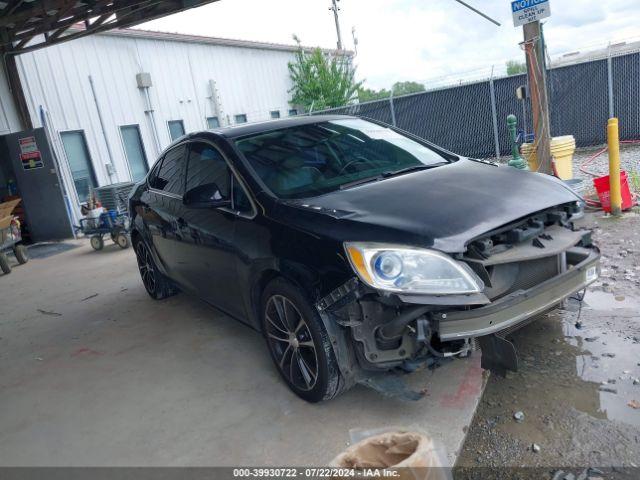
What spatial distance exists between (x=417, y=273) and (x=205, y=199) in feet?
5.31

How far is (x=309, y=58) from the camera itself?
1975cm

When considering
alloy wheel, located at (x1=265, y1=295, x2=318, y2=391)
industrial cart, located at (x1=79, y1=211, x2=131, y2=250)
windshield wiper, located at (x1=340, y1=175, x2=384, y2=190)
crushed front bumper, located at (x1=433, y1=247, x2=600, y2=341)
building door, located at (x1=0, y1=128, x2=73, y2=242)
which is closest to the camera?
crushed front bumper, located at (x1=433, y1=247, x2=600, y2=341)

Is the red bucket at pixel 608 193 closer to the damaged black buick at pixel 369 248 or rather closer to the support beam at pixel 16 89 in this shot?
the damaged black buick at pixel 369 248

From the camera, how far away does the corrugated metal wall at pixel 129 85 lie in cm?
1119

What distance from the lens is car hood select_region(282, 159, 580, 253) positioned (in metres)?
2.56

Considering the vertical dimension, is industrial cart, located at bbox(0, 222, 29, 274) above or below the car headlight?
below

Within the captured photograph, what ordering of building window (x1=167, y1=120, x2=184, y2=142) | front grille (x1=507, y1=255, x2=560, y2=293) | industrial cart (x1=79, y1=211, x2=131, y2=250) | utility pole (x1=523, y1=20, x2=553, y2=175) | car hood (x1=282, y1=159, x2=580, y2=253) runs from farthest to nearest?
building window (x1=167, y1=120, x2=184, y2=142) → industrial cart (x1=79, y1=211, x2=131, y2=250) → utility pole (x1=523, y1=20, x2=553, y2=175) → front grille (x1=507, y1=255, x2=560, y2=293) → car hood (x1=282, y1=159, x2=580, y2=253)

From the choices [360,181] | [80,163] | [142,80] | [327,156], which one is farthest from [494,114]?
[360,181]

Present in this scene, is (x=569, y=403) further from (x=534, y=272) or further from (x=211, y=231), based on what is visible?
(x=211, y=231)

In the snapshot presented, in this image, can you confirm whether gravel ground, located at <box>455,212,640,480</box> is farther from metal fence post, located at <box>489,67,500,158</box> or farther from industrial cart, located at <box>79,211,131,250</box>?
metal fence post, located at <box>489,67,500,158</box>

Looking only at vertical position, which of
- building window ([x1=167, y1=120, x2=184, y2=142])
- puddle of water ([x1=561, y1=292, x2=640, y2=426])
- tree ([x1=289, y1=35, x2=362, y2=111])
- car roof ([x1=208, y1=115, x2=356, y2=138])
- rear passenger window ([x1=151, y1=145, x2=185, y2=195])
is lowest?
puddle of water ([x1=561, y1=292, x2=640, y2=426])

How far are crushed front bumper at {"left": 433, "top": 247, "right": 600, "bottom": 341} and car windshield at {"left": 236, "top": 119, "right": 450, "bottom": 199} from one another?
47.5 inches

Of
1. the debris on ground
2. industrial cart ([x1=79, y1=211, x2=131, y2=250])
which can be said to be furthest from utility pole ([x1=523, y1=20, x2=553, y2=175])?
industrial cart ([x1=79, y1=211, x2=131, y2=250])

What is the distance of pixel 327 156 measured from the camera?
3695mm
